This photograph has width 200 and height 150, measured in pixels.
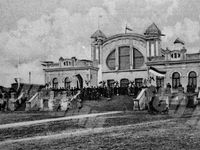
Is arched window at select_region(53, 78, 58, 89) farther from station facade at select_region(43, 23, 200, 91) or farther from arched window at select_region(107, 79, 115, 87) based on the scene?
arched window at select_region(107, 79, 115, 87)

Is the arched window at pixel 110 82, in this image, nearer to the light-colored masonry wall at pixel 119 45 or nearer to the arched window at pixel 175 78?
the light-colored masonry wall at pixel 119 45

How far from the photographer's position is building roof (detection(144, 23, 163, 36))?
40156 mm

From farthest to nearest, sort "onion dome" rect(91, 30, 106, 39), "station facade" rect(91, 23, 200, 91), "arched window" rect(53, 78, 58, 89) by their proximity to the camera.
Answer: "onion dome" rect(91, 30, 106, 39), "arched window" rect(53, 78, 58, 89), "station facade" rect(91, 23, 200, 91)

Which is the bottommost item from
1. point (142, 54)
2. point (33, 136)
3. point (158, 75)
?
point (33, 136)

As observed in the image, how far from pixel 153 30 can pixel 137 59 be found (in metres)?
3.94

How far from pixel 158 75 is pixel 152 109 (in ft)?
45.9

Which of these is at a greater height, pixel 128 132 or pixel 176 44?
pixel 176 44

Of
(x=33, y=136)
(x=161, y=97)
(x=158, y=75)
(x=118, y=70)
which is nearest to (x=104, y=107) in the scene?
(x=161, y=97)

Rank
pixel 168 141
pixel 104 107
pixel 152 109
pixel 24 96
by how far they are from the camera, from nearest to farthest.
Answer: pixel 168 141 → pixel 152 109 → pixel 104 107 → pixel 24 96

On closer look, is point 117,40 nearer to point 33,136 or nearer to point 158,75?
point 158,75

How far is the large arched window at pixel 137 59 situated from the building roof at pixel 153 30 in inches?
101

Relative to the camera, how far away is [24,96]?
35.3 m

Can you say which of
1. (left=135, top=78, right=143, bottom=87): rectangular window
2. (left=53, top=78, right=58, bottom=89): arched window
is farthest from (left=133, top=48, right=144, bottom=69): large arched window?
(left=53, top=78, right=58, bottom=89): arched window

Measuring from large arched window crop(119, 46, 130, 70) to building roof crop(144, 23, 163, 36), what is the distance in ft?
10.1
